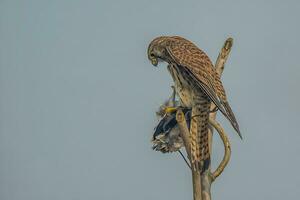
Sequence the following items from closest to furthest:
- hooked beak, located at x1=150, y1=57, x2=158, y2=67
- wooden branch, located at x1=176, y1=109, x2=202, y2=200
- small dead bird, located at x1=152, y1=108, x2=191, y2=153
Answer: wooden branch, located at x1=176, y1=109, x2=202, y2=200 → small dead bird, located at x1=152, y1=108, x2=191, y2=153 → hooked beak, located at x1=150, y1=57, x2=158, y2=67

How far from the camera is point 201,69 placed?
718cm

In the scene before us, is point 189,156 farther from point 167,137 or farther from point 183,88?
point 183,88

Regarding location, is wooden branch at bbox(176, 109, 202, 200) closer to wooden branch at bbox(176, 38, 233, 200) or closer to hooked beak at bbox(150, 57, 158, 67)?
wooden branch at bbox(176, 38, 233, 200)

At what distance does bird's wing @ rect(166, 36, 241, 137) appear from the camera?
6461 mm

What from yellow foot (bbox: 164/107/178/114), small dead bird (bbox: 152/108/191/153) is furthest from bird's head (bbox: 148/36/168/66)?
small dead bird (bbox: 152/108/191/153)

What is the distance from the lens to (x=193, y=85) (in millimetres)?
7398

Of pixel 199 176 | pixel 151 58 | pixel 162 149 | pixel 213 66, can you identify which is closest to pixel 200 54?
pixel 213 66

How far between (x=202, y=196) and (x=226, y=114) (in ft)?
2.89

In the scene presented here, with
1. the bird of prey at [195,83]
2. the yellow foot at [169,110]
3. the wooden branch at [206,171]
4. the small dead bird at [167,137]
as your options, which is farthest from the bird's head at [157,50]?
the wooden branch at [206,171]

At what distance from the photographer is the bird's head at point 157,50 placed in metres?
8.09

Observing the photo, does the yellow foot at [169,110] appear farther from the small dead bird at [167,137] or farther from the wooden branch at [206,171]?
the wooden branch at [206,171]

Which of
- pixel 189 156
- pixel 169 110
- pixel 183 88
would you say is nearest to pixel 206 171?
pixel 189 156

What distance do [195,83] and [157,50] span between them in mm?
1011

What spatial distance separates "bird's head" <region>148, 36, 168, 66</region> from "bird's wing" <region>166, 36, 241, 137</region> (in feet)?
0.38
